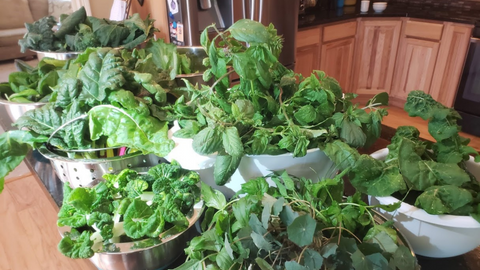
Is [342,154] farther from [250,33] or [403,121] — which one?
[403,121]

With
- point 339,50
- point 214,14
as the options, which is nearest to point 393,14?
point 339,50

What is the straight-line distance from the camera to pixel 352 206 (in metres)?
0.52

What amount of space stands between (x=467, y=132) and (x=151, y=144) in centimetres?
271

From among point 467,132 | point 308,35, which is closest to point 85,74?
point 308,35

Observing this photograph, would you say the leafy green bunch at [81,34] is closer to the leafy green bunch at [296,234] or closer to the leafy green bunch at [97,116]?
the leafy green bunch at [97,116]

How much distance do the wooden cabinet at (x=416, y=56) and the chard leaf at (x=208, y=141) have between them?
8.74 ft

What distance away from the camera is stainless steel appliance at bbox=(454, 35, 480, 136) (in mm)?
2459

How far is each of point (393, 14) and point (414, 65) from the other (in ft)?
1.48

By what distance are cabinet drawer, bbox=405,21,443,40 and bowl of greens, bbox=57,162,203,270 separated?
105 inches

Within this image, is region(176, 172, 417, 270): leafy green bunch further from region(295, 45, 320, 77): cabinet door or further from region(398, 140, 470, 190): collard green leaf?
region(295, 45, 320, 77): cabinet door

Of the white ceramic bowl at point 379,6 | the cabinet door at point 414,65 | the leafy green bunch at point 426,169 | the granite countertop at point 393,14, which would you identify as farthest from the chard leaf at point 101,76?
the white ceramic bowl at point 379,6

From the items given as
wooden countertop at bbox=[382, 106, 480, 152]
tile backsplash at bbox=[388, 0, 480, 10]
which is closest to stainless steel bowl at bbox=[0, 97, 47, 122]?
wooden countertop at bbox=[382, 106, 480, 152]

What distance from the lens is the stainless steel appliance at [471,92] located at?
2459mm

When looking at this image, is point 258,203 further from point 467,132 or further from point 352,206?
point 467,132
